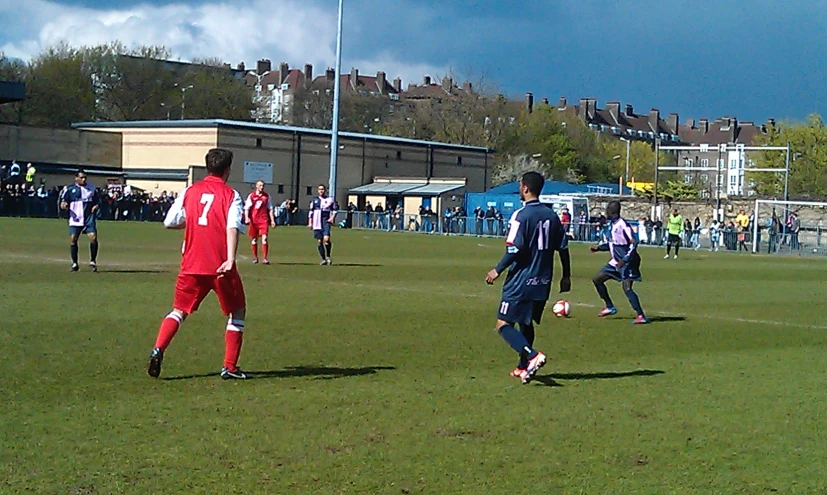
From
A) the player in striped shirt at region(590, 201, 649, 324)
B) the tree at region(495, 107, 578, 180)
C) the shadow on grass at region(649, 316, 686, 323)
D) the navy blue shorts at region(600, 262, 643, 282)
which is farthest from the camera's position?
the tree at region(495, 107, 578, 180)

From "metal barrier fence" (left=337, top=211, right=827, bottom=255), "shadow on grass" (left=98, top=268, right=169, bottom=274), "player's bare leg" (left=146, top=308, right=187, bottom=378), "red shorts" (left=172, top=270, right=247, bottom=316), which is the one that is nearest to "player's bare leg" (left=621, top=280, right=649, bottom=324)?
"red shorts" (left=172, top=270, right=247, bottom=316)

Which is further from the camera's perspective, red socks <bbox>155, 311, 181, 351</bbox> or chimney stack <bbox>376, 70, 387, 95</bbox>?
chimney stack <bbox>376, 70, 387, 95</bbox>

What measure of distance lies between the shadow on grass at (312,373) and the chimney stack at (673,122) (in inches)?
6770

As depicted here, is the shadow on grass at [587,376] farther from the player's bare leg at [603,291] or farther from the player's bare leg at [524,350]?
the player's bare leg at [603,291]

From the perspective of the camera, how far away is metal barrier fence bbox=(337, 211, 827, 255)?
50219 mm

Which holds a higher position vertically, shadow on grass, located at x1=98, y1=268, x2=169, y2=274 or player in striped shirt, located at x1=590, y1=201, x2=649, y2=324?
player in striped shirt, located at x1=590, y1=201, x2=649, y2=324

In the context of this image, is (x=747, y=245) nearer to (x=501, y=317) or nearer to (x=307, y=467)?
(x=501, y=317)

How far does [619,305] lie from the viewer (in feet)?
60.9

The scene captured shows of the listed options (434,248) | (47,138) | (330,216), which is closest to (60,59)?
(47,138)

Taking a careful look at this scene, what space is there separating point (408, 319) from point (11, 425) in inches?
310

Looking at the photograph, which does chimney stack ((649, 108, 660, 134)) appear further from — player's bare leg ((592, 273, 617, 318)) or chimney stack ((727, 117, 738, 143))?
player's bare leg ((592, 273, 617, 318))

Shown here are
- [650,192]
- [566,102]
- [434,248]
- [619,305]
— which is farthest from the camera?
[566,102]

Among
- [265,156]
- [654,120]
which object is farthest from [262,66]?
[265,156]

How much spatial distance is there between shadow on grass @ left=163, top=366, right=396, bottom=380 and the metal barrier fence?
34.6m
